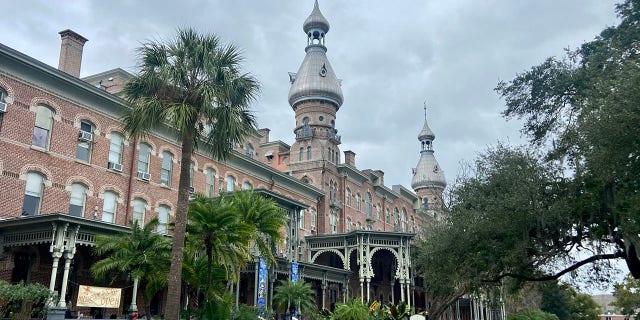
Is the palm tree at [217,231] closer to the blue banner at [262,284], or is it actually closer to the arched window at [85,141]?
the blue banner at [262,284]

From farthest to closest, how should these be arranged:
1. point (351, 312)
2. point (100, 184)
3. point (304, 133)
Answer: point (304, 133), point (100, 184), point (351, 312)

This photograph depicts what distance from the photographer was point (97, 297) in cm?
2245

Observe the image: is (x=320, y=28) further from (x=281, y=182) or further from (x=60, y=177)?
(x=60, y=177)

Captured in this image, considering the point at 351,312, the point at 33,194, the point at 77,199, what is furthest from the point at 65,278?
the point at 351,312

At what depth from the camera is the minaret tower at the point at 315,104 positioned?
5034 cm

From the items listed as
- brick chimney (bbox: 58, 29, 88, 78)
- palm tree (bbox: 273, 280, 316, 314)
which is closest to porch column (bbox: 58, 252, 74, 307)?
brick chimney (bbox: 58, 29, 88, 78)

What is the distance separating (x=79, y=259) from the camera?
2545 cm

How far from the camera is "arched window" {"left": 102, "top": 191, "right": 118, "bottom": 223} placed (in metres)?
28.2

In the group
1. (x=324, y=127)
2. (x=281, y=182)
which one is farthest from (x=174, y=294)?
(x=324, y=127)

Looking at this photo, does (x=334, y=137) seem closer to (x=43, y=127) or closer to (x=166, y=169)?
(x=166, y=169)

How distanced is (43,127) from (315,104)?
31015 millimetres

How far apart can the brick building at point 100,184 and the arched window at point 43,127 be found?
4 cm

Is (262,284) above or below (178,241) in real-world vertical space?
below

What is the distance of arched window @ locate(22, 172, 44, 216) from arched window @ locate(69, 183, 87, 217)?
5.41ft
